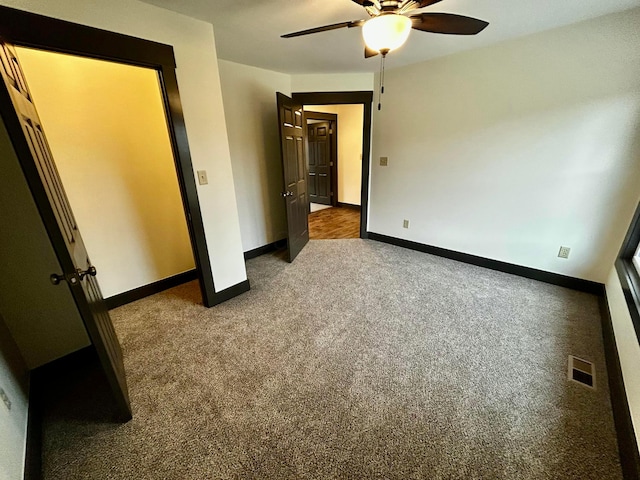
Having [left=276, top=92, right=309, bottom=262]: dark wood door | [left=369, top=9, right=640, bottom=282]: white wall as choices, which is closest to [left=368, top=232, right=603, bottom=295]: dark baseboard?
[left=369, top=9, right=640, bottom=282]: white wall

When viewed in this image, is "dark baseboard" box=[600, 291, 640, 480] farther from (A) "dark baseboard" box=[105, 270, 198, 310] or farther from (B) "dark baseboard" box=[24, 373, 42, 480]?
(A) "dark baseboard" box=[105, 270, 198, 310]

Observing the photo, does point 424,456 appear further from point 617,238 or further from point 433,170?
point 433,170

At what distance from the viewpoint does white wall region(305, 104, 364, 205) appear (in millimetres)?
5586

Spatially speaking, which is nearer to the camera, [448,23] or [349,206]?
[448,23]

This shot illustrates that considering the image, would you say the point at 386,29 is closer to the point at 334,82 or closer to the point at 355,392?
the point at 355,392

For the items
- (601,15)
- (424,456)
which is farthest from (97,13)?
(601,15)

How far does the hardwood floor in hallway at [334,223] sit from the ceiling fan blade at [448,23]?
318 centimetres

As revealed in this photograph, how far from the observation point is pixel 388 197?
3873 mm

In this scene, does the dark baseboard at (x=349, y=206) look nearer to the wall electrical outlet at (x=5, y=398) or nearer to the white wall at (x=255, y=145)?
the white wall at (x=255, y=145)

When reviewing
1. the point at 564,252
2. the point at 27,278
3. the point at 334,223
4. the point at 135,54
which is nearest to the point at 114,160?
the point at 135,54

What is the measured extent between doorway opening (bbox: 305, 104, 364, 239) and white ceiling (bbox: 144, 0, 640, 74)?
2.50 meters

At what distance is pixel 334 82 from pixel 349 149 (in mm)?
2388

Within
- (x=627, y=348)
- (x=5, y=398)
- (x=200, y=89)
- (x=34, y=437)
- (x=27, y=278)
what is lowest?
(x=34, y=437)

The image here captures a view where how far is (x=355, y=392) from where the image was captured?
163 cm
